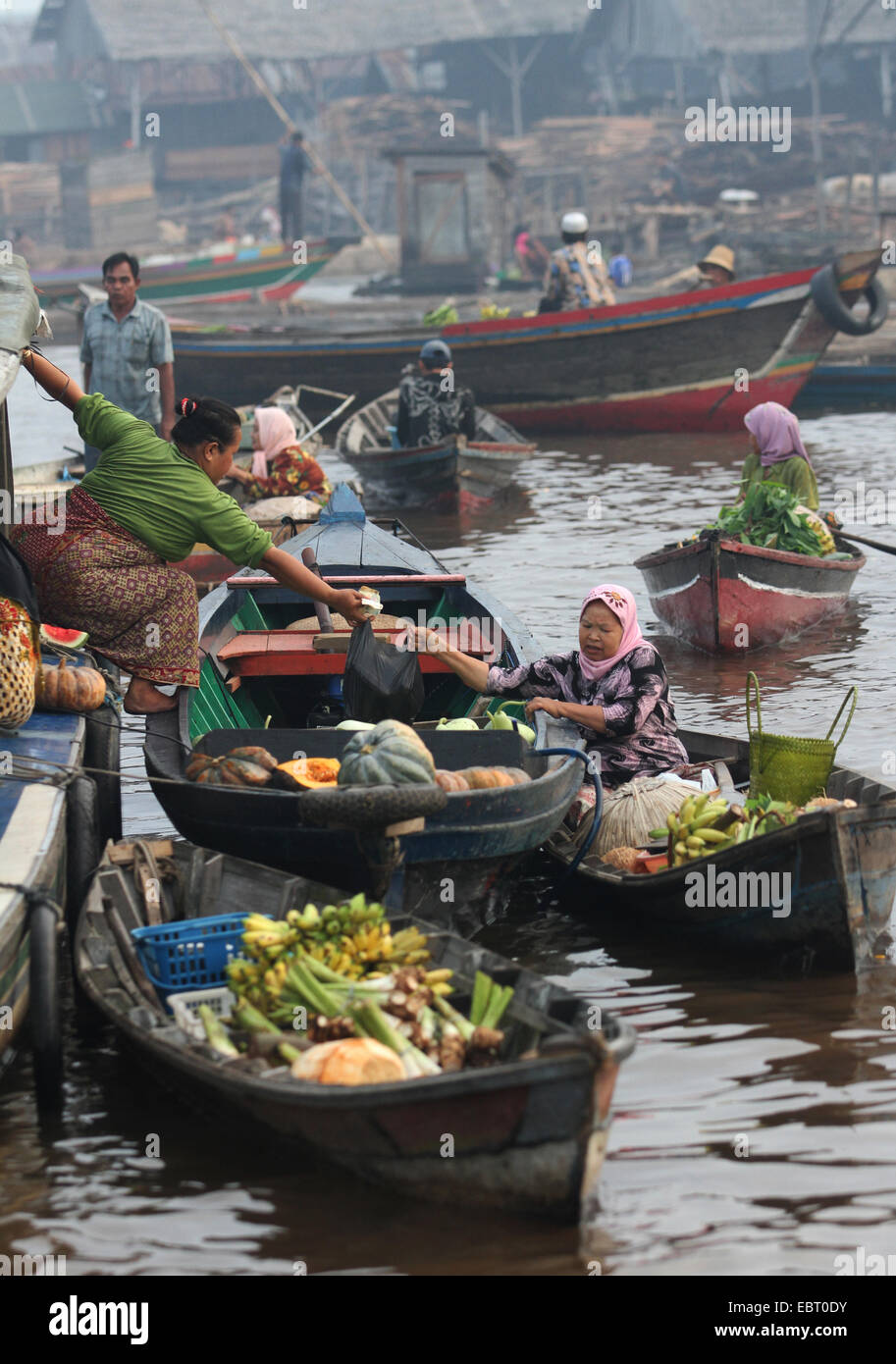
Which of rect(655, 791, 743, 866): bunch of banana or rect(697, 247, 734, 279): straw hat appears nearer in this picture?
rect(655, 791, 743, 866): bunch of banana

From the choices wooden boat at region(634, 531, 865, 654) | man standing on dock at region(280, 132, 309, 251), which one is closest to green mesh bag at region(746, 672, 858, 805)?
wooden boat at region(634, 531, 865, 654)

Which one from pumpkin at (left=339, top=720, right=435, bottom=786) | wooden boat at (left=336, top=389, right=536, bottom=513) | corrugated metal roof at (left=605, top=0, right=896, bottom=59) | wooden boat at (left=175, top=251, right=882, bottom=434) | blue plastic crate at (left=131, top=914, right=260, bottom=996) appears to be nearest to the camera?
blue plastic crate at (left=131, top=914, right=260, bottom=996)

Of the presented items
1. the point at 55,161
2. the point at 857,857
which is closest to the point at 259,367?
the point at 857,857

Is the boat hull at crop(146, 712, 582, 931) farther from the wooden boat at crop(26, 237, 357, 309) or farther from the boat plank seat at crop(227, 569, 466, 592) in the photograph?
the wooden boat at crop(26, 237, 357, 309)

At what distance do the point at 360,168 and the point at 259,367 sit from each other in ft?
64.4

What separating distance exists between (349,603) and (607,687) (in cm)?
102

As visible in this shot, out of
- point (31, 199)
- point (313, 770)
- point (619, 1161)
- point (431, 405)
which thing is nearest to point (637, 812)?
point (313, 770)

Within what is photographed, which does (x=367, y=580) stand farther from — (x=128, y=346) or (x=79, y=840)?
(x=128, y=346)

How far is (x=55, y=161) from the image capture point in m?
37.5

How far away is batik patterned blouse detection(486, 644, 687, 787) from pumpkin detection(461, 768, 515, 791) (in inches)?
36.6

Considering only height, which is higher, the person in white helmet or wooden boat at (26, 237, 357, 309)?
wooden boat at (26, 237, 357, 309)

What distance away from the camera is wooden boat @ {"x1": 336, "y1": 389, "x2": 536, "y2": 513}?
13492mm

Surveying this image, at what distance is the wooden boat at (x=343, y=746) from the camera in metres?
4.77

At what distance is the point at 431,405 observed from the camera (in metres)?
13.6
